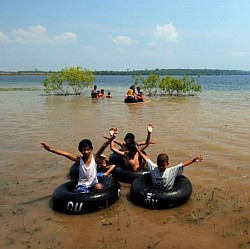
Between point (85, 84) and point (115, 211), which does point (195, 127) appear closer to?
point (115, 211)

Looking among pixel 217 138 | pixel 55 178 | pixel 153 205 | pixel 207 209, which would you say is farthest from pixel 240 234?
pixel 217 138

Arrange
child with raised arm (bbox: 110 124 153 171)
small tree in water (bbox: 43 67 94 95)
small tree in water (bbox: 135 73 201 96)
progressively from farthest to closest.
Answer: small tree in water (bbox: 43 67 94 95) → small tree in water (bbox: 135 73 201 96) → child with raised arm (bbox: 110 124 153 171)

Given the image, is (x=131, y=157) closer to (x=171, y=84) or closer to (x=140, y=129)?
(x=140, y=129)

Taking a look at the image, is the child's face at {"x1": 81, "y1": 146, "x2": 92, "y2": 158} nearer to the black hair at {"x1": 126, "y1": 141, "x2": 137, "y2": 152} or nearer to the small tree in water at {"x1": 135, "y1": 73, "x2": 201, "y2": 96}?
the black hair at {"x1": 126, "y1": 141, "x2": 137, "y2": 152}

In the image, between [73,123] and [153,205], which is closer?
[153,205]

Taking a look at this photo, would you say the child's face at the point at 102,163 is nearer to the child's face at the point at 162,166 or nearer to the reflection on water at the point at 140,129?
the child's face at the point at 162,166

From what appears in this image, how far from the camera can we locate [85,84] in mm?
35844

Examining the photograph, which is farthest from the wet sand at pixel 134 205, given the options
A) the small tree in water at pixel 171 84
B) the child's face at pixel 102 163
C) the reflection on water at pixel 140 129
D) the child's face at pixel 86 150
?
the small tree in water at pixel 171 84

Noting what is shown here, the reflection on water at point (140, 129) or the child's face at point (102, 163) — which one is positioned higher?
the child's face at point (102, 163)

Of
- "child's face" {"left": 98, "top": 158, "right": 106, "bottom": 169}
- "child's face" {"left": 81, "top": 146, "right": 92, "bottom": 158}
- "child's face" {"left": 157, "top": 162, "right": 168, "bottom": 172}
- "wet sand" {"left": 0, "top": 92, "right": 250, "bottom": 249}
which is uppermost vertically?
"child's face" {"left": 81, "top": 146, "right": 92, "bottom": 158}

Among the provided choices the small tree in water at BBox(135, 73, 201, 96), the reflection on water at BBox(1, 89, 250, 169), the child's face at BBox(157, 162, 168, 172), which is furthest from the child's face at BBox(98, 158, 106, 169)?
the small tree in water at BBox(135, 73, 201, 96)

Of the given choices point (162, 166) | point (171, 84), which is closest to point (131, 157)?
point (162, 166)

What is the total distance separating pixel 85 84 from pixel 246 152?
2750 centimetres

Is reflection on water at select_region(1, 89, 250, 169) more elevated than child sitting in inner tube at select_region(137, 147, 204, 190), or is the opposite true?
child sitting in inner tube at select_region(137, 147, 204, 190)
